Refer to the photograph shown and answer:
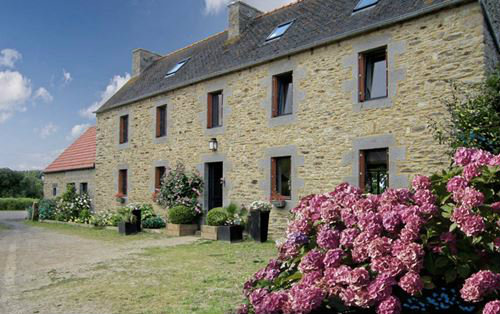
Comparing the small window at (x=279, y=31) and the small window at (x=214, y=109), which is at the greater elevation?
the small window at (x=279, y=31)

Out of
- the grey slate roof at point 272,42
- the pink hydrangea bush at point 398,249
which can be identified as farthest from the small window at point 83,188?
the pink hydrangea bush at point 398,249

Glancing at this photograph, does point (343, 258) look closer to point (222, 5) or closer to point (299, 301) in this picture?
point (299, 301)

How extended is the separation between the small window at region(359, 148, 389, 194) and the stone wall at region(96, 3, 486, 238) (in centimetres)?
21

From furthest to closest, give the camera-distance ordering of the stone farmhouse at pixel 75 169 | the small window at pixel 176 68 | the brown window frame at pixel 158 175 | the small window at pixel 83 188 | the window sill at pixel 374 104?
the small window at pixel 83 188 → the stone farmhouse at pixel 75 169 → the small window at pixel 176 68 → the brown window frame at pixel 158 175 → the window sill at pixel 374 104

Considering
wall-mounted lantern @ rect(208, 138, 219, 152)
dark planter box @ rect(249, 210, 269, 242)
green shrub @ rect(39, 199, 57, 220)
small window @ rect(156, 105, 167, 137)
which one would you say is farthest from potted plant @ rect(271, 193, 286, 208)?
green shrub @ rect(39, 199, 57, 220)

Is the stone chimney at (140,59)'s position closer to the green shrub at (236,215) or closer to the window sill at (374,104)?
the green shrub at (236,215)

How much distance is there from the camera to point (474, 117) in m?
7.06

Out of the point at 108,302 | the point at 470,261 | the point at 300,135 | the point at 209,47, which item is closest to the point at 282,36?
the point at 300,135

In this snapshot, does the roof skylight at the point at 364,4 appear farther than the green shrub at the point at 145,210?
No

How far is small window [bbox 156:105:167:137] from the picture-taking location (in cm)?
1515

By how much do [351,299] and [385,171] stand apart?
22.2 ft

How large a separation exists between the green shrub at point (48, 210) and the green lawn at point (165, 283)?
12.5 m

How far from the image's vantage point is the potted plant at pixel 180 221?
40.3ft

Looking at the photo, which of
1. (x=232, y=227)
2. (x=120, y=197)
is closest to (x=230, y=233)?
(x=232, y=227)
